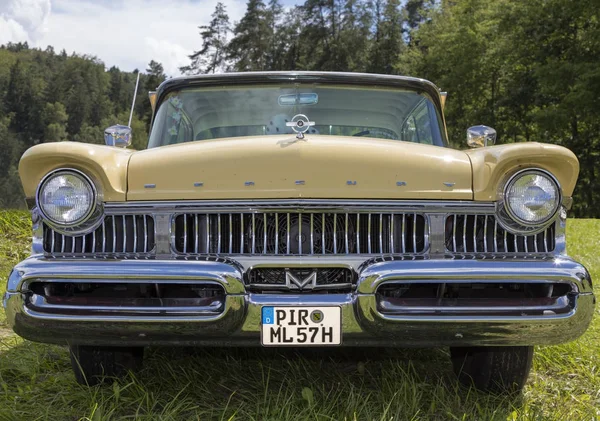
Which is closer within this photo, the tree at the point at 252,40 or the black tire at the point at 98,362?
the black tire at the point at 98,362

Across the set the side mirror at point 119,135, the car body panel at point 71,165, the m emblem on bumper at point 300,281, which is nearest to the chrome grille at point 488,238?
the m emblem on bumper at point 300,281

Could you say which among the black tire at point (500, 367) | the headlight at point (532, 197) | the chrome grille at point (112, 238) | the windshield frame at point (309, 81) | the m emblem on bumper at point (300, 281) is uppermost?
the windshield frame at point (309, 81)

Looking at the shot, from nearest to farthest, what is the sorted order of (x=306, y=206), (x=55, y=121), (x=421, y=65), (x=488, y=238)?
1. (x=306, y=206)
2. (x=488, y=238)
3. (x=421, y=65)
4. (x=55, y=121)

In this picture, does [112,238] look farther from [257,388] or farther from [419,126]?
[419,126]

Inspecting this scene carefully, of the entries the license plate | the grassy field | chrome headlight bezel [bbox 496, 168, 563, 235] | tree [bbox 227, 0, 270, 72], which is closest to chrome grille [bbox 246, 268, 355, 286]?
the license plate

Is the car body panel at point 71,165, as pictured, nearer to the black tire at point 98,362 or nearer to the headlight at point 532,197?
the black tire at point 98,362

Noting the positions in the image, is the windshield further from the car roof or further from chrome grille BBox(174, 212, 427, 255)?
chrome grille BBox(174, 212, 427, 255)

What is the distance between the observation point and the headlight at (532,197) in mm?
2449

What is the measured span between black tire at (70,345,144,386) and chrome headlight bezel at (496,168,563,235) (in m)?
1.81

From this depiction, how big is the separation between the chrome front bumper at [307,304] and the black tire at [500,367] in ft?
1.56

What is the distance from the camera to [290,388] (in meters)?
2.91

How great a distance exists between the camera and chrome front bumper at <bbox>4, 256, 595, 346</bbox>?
7.61 ft

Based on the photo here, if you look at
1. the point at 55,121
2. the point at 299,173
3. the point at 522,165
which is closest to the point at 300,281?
the point at 299,173

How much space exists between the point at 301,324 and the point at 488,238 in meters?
0.84
